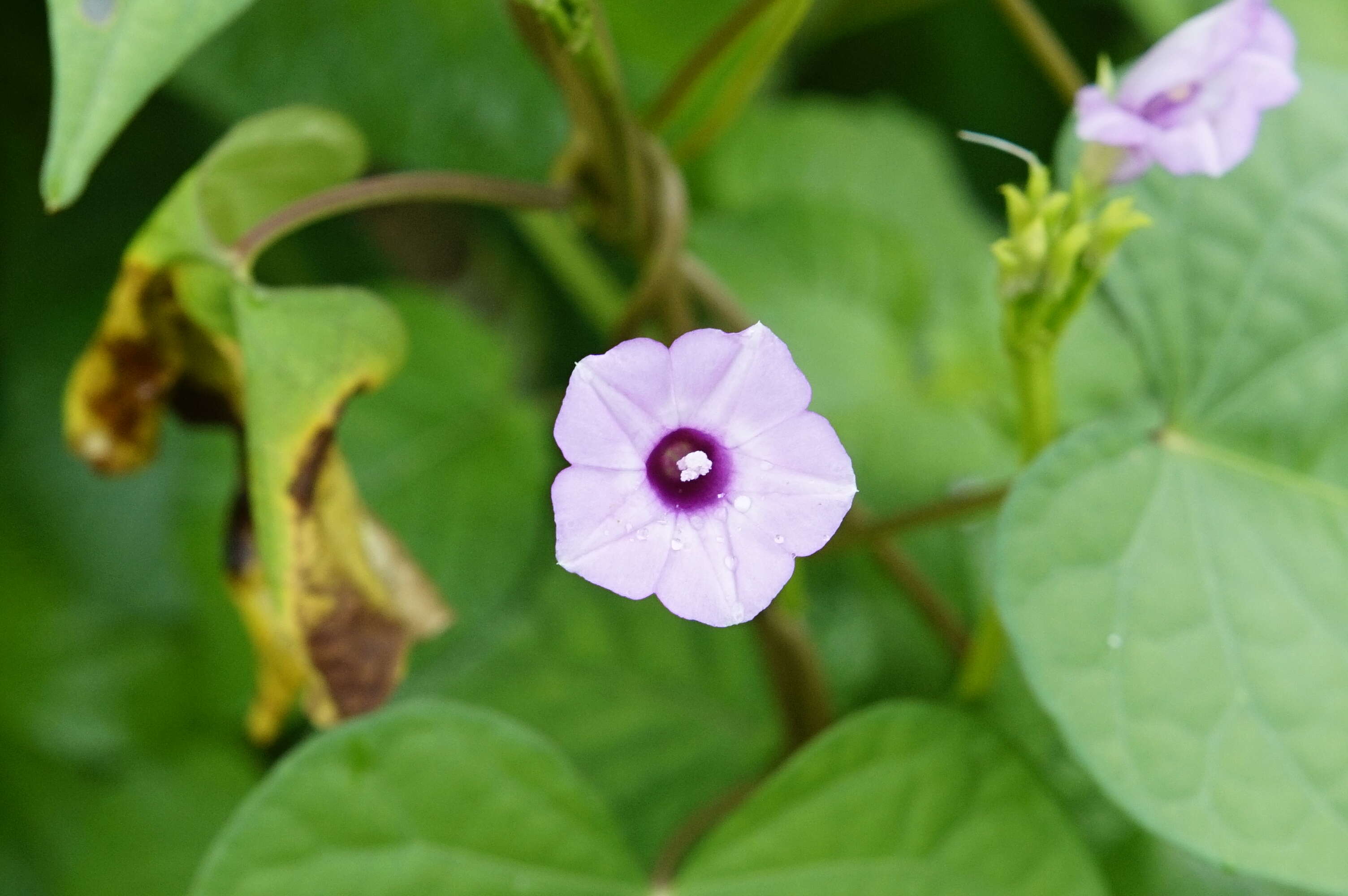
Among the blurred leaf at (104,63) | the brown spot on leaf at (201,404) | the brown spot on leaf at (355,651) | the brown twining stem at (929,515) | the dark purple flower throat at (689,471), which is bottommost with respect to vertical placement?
the brown twining stem at (929,515)

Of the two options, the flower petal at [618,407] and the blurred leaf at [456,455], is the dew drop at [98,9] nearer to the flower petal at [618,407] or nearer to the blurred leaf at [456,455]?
the flower petal at [618,407]

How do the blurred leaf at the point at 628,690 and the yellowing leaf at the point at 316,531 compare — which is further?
the blurred leaf at the point at 628,690

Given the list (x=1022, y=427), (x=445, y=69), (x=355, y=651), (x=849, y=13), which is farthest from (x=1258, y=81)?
(x=849, y=13)

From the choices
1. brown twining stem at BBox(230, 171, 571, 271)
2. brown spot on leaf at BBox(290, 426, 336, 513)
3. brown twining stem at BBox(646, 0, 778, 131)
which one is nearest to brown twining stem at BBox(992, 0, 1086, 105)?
brown twining stem at BBox(646, 0, 778, 131)

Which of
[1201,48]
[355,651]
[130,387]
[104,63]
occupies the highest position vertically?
[104,63]

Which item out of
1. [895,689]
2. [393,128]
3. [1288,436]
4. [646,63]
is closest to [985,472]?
[895,689]

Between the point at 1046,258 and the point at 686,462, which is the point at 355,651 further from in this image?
the point at 1046,258

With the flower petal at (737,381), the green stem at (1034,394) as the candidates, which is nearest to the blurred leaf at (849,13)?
the green stem at (1034,394)
